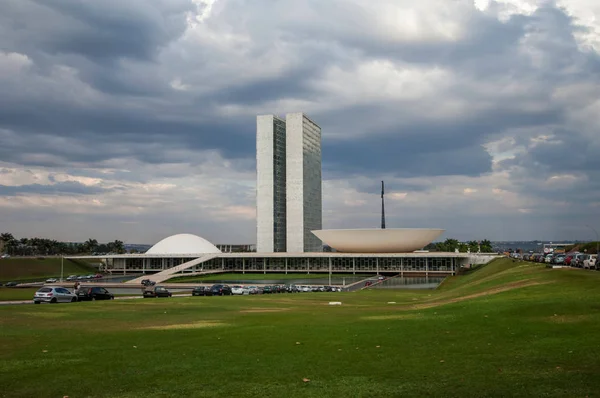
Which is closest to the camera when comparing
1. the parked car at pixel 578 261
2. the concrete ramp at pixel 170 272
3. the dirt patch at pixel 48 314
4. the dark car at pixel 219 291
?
the dirt patch at pixel 48 314

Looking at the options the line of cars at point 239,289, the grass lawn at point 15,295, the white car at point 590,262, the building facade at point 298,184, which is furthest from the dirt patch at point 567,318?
the building facade at point 298,184

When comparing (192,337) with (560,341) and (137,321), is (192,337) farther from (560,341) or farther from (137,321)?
(560,341)

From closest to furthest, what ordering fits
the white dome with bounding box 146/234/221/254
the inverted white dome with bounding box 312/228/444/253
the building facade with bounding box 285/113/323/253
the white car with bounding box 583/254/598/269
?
the white car with bounding box 583/254/598/269 → the inverted white dome with bounding box 312/228/444/253 → the white dome with bounding box 146/234/221/254 → the building facade with bounding box 285/113/323/253

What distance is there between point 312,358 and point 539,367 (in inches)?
249

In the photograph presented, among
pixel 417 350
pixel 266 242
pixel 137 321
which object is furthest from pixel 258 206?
pixel 417 350

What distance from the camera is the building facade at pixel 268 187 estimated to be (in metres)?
179

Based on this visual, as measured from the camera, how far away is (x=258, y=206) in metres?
181

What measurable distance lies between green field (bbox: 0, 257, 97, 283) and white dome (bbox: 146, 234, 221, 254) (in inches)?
816

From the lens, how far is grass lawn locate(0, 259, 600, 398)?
1285 cm

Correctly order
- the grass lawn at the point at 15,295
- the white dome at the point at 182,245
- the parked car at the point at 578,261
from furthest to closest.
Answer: the white dome at the point at 182,245 → the parked car at the point at 578,261 → the grass lawn at the point at 15,295

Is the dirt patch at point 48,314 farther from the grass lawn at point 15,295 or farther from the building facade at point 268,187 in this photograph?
the building facade at point 268,187

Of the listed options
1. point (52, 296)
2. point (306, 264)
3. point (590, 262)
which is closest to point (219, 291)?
point (52, 296)

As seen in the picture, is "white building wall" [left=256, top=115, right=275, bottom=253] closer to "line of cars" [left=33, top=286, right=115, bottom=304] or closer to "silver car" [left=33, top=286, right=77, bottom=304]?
"line of cars" [left=33, top=286, right=115, bottom=304]

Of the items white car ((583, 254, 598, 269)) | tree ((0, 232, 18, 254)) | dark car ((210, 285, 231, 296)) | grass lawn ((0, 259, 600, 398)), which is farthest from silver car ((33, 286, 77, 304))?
tree ((0, 232, 18, 254))
